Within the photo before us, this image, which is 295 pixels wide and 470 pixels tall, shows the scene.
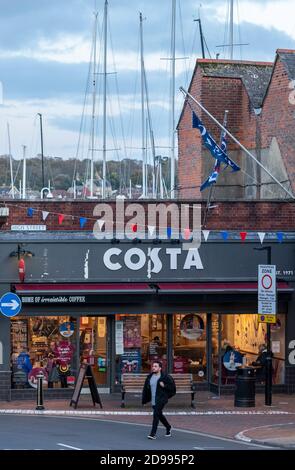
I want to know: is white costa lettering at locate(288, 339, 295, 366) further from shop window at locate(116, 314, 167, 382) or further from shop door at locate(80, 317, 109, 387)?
shop door at locate(80, 317, 109, 387)

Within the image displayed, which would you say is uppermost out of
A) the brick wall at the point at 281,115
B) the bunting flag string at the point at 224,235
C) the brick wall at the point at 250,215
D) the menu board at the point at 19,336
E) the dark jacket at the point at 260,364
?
the brick wall at the point at 281,115

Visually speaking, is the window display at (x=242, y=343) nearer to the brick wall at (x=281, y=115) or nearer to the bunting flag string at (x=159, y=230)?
the bunting flag string at (x=159, y=230)

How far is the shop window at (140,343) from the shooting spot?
88.1 feet

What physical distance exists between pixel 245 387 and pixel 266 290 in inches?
98.0

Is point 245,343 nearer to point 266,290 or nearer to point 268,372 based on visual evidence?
point 268,372

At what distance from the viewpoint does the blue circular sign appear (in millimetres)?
24703

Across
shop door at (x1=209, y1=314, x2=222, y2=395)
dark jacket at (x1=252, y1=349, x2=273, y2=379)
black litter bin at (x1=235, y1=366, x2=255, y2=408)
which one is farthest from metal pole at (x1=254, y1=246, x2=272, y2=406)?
shop door at (x1=209, y1=314, x2=222, y2=395)

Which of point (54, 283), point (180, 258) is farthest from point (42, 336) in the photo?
point (180, 258)

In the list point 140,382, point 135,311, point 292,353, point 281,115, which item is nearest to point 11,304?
point 135,311

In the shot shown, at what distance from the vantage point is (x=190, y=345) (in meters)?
27.2

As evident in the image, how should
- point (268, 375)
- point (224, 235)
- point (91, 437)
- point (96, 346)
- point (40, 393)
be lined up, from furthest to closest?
point (96, 346) < point (224, 235) < point (268, 375) < point (40, 393) < point (91, 437)

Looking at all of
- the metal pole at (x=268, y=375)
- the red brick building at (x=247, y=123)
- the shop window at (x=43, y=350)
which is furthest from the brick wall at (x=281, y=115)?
the shop window at (x=43, y=350)

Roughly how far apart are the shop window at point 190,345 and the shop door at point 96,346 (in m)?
1.93

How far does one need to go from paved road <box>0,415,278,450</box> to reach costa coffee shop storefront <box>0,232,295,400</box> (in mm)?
4314
